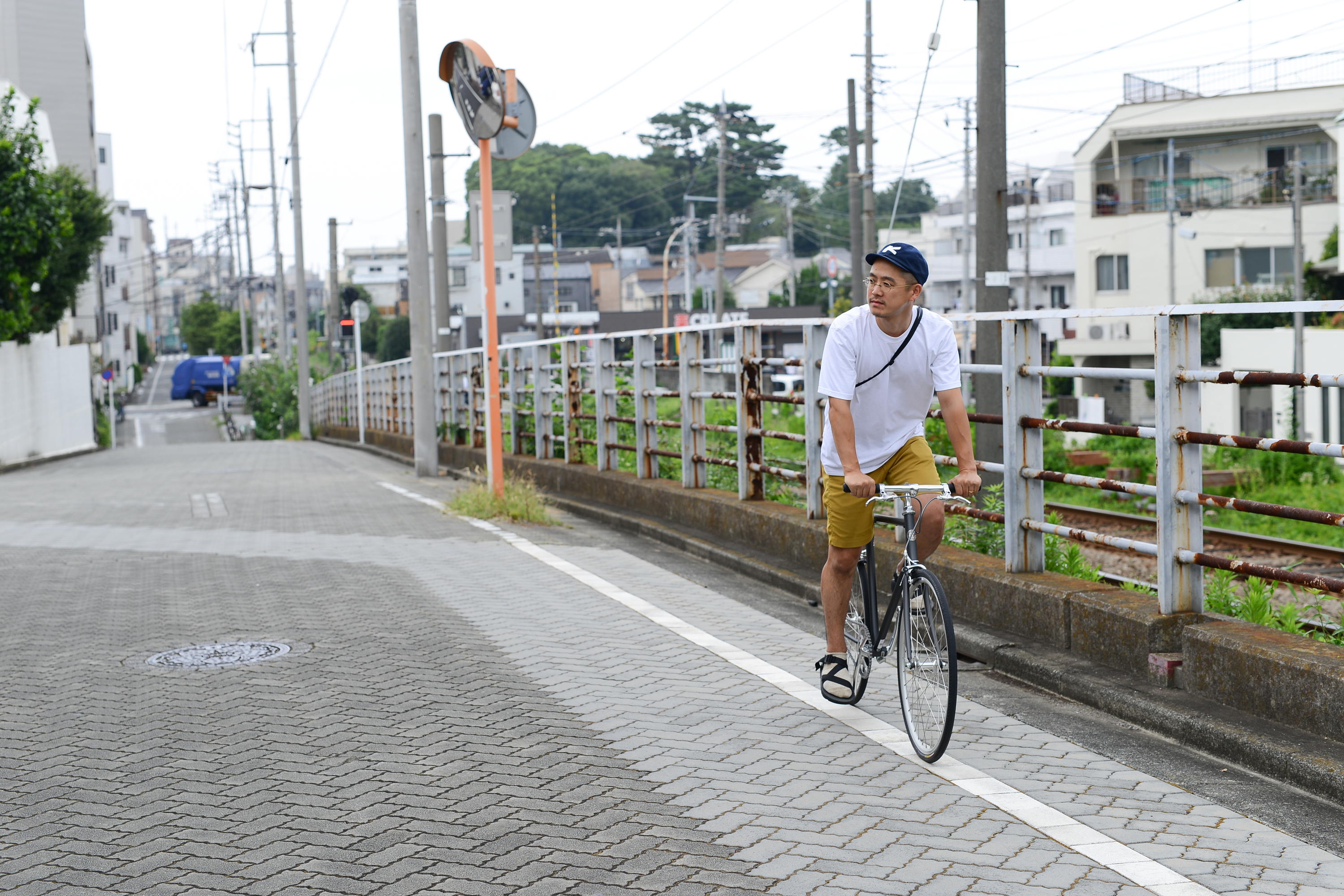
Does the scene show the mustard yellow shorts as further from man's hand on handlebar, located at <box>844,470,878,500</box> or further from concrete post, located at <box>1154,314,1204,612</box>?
concrete post, located at <box>1154,314,1204,612</box>

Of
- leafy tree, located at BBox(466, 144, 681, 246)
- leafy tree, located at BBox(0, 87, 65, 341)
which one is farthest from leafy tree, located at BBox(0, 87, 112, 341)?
leafy tree, located at BBox(466, 144, 681, 246)

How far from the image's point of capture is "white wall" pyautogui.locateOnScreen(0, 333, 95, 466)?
102 feet

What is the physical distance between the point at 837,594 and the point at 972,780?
110cm

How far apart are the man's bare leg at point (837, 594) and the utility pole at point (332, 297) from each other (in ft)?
123

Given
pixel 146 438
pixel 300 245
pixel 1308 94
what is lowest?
pixel 146 438

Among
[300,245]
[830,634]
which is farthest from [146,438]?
[830,634]

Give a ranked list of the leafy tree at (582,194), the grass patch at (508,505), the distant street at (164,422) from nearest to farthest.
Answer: the grass patch at (508,505) → the distant street at (164,422) → the leafy tree at (582,194)

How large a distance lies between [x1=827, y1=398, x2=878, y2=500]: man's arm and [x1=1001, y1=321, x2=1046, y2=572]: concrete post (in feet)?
6.10

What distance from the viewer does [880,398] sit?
5.41 meters

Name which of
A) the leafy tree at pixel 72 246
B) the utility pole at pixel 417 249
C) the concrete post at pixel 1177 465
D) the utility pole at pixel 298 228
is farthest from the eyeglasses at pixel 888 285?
the utility pole at pixel 298 228

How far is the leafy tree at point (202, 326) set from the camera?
129375 millimetres

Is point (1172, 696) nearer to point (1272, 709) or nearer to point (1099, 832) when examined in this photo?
point (1272, 709)

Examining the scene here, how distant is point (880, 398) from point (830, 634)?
101cm

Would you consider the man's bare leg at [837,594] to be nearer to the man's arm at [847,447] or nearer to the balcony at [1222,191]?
the man's arm at [847,447]
